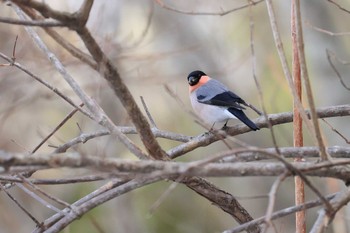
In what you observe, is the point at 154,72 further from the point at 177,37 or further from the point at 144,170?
the point at 144,170

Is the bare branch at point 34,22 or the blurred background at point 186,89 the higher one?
the bare branch at point 34,22

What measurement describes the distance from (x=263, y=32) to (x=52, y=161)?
446 centimetres

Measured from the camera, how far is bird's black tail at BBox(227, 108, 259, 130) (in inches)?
64.7

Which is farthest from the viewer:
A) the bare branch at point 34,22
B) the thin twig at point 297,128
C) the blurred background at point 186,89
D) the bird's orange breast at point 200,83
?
the blurred background at point 186,89

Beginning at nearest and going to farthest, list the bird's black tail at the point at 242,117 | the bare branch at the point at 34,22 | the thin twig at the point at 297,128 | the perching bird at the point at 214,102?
the bare branch at the point at 34,22, the thin twig at the point at 297,128, the bird's black tail at the point at 242,117, the perching bird at the point at 214,102

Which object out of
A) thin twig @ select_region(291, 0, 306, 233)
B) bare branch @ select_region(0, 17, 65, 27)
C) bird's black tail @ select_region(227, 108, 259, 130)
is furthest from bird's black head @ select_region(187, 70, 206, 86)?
bare branch @ select_region(0, 17, 65, 27)

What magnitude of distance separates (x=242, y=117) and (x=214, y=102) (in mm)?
323

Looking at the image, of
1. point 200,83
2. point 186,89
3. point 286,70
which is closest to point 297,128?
point 286,70

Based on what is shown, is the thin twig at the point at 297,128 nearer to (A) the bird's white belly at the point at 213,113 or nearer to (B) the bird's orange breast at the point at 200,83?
(A) the bird's white belly at the point at 213,113

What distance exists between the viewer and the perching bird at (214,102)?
7.23 feet

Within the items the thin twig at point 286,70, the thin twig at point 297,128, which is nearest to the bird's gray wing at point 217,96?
the thin twig at point 297,128

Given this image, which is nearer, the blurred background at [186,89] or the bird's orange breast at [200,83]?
the bird's orange breast at [200,83]

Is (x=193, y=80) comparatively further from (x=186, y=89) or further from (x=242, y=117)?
(x=186, y=89)

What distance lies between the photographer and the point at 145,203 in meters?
5.21
